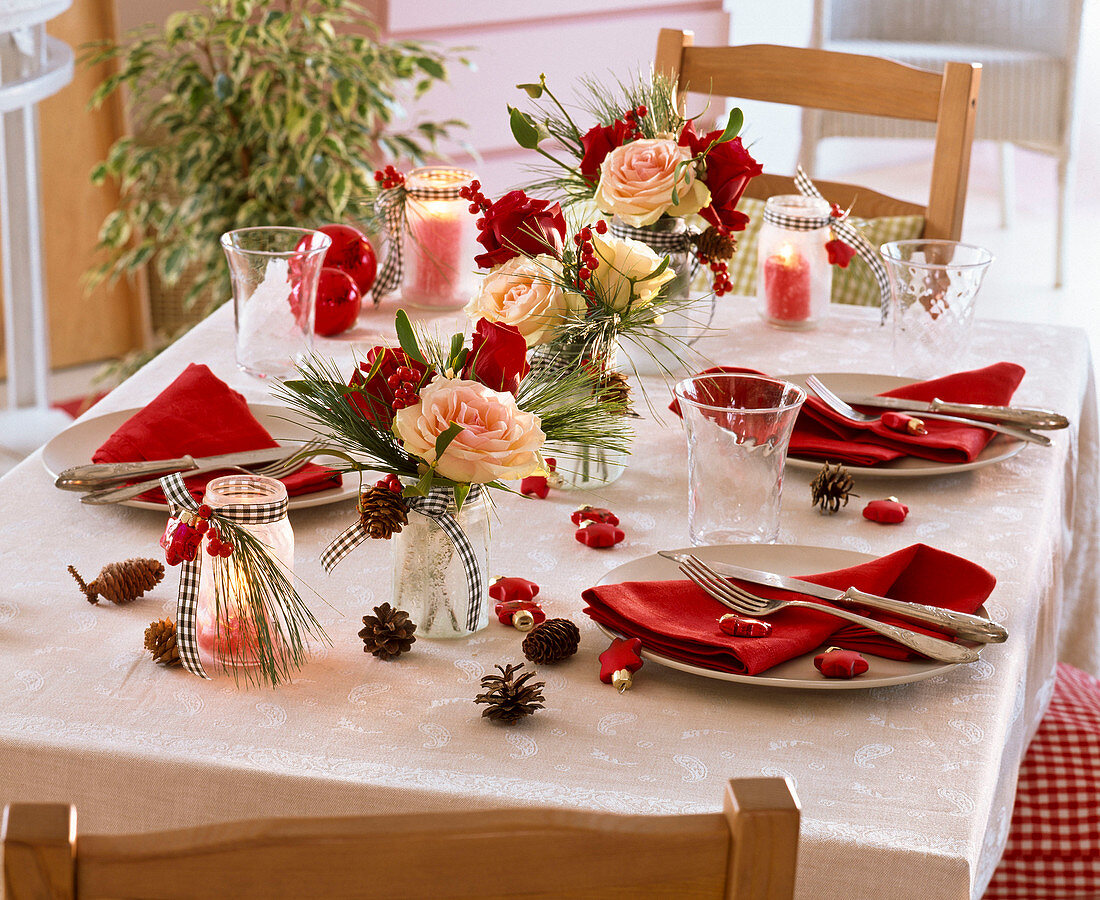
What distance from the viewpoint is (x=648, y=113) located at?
1.30 meters

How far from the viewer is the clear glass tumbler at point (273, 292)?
4.33 feet

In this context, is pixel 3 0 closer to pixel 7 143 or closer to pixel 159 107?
pixel 7 143

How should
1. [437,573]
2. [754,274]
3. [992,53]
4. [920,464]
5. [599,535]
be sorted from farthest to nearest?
1. [992,53]
2. [754,274]
3. [920,464]
4. [599,535]
5. [437,573]

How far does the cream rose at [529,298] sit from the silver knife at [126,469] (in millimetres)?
236

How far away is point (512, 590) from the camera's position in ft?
3.12

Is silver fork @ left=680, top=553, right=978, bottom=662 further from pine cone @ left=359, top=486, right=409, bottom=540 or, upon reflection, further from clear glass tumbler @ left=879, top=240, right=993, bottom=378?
clear glass tumbler @ left=879, top=240, right=993, bottom=378

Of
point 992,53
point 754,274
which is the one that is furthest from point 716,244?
point 992,53

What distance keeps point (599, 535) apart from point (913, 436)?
337 mm

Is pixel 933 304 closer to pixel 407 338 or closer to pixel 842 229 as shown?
pixel 842 229

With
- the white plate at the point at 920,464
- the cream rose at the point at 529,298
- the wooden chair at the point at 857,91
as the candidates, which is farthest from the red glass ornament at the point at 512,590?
the wooden chair at the point at 857,91

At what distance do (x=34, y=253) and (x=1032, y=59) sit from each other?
118 inches

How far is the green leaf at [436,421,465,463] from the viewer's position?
790 mm

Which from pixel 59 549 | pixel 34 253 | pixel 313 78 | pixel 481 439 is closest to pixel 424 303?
pixel 59 549

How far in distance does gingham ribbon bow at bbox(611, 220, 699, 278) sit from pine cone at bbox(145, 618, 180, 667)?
64 cm
